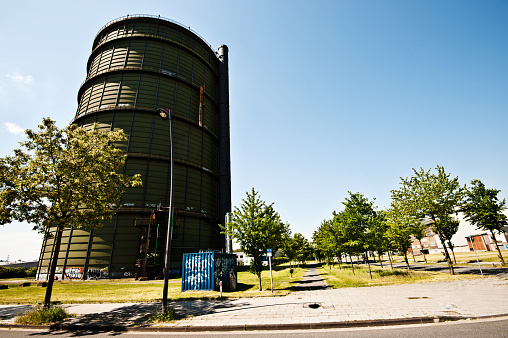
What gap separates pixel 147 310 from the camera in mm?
10750

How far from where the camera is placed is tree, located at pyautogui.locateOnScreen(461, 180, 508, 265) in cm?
2483

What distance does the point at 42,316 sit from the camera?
9242 millimetres

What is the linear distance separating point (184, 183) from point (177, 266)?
12235mm

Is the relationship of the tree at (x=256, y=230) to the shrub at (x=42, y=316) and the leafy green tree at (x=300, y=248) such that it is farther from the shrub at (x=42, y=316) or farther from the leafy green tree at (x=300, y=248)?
the leafy green tree at (x=300, y=248)

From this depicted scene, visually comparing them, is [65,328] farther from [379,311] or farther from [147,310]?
[379,311]

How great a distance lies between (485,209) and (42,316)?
38456mm

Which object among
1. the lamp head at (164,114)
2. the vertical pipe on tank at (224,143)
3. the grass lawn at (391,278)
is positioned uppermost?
the vertical pipe on tank at (224,143)

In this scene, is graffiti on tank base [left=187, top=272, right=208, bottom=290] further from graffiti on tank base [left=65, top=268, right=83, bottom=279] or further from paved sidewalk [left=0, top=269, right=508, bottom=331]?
graffiti on tank base [left=65, top=268, right=83, bottom=279]

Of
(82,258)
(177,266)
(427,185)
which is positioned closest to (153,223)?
(177,266)

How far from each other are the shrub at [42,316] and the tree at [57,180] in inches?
28.6

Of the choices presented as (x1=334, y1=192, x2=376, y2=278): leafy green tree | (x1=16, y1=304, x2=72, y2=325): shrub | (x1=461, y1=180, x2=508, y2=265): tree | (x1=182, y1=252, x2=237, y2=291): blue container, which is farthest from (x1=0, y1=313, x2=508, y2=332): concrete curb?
(x1=461, y1=180, x2=508, y2=265): tree

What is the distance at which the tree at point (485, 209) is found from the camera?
2483 cm

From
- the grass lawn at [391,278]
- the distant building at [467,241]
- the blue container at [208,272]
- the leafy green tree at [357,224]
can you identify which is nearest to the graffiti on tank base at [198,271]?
the blue container at [208,272]

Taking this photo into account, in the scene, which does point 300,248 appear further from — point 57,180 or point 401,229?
point 57,180
